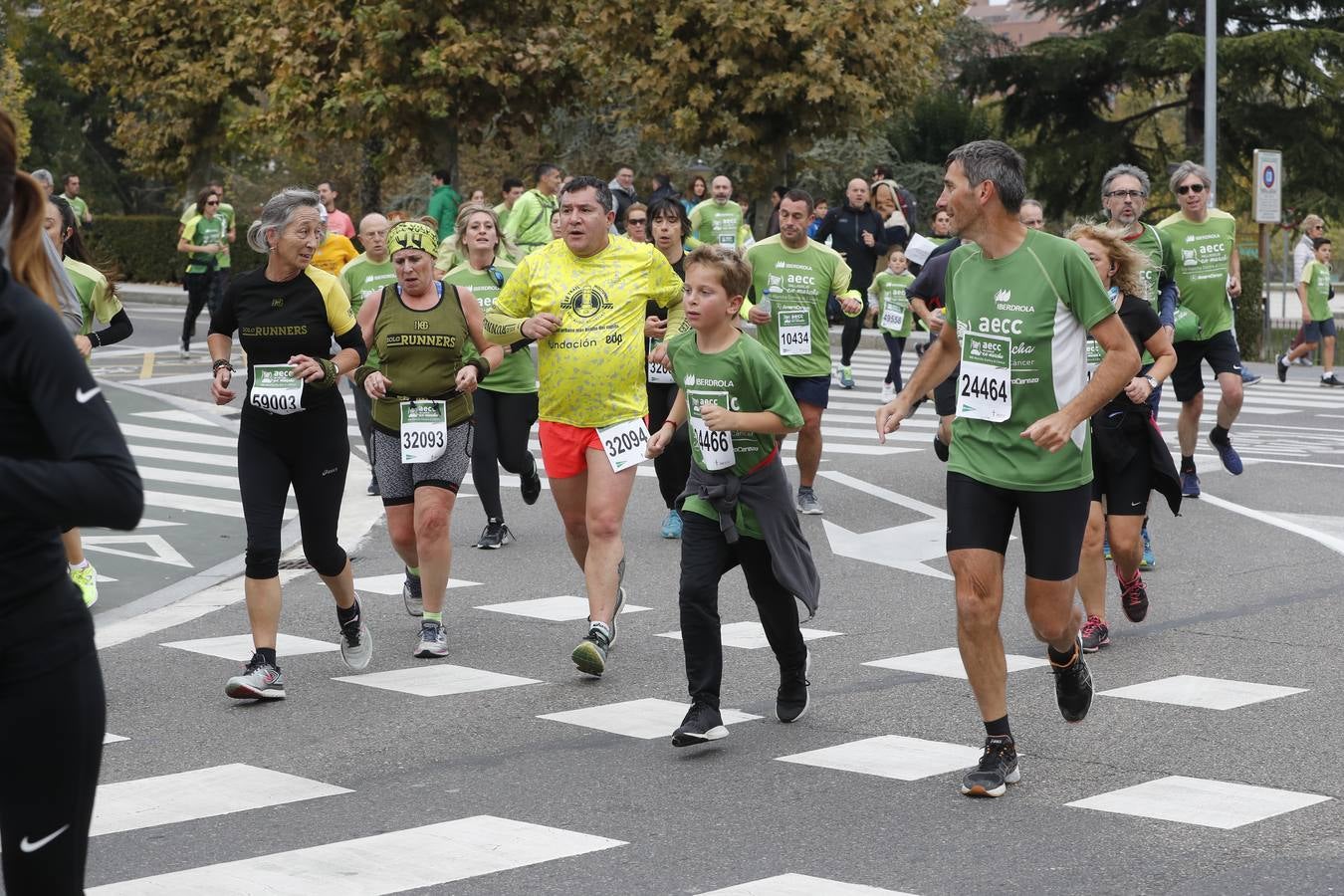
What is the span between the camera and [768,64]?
27891 mm

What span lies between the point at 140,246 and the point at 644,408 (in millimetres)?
36545

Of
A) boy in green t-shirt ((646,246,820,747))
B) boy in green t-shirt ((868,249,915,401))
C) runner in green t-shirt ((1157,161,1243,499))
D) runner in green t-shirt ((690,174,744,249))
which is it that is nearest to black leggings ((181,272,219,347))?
runner in green t-shirt ((690,174,744,249))

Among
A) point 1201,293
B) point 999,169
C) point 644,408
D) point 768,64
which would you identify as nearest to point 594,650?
point 644,408

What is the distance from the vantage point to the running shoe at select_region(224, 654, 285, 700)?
7102 millimetres

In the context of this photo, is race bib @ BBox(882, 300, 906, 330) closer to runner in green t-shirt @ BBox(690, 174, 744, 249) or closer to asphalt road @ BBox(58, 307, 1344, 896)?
runner in green t-shirt @ BBox(690, 174, 744, 249)

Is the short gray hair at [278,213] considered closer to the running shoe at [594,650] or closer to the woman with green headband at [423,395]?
the woman with green headband at [423,395]

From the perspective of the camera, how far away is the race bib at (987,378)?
583cm

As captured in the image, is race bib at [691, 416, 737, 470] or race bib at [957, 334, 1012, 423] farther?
race bib at [691, 416, 737, 470]

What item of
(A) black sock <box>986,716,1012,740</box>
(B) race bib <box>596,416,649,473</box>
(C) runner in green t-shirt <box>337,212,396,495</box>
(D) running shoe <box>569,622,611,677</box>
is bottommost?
(D) running shoe <box>569,622,611,677</box>

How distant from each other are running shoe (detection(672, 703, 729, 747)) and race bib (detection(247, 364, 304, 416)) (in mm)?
1927

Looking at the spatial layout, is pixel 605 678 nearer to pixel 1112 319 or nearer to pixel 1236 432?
pixel 1112 319

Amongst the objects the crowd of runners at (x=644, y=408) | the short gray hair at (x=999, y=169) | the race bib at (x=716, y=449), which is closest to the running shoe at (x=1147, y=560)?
the crowd of runners at (x=644, y=408)

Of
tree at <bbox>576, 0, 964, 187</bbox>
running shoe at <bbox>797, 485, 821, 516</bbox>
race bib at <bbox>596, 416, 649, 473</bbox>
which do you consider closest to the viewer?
race bib at <bbox>596, 416, 649, 473</bbox>

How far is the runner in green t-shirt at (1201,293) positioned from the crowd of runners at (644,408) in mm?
1386
